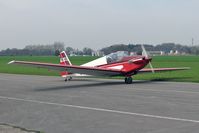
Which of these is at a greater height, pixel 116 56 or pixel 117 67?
pixel 116 56

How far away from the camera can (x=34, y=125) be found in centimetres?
955

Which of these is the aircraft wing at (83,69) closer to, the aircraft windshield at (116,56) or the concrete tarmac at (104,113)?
the aircraft windshield at (116,56)

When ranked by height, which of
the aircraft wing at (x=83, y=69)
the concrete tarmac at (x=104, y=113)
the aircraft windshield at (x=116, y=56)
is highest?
the aircraft windshield at (x=116, y=56)

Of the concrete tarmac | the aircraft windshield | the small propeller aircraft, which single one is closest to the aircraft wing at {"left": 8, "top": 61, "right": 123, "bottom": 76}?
the small propeller aircraft

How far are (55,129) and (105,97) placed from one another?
664 centimetres

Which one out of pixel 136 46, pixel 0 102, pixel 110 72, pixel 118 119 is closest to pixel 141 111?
pixel 118 119

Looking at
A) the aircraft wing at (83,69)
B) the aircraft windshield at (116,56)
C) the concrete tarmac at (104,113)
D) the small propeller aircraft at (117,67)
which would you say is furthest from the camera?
the aircraft windshield at (116,56)

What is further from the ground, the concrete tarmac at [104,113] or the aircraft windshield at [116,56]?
the aircraft windshield at [116,56]

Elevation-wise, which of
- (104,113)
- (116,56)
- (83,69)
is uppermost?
(116,56)

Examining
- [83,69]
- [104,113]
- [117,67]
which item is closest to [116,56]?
[117,67]

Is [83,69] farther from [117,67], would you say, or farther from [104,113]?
[104,113]

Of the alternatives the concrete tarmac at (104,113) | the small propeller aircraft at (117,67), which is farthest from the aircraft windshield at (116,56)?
the concrete tarmac at (104,113)

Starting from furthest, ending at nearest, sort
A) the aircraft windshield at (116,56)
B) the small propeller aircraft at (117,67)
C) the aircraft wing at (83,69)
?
the aircraft windshield at (116,56), the small propeller aircraft at (117,67), the aircraft wing at (83,69)

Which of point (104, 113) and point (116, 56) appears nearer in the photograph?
point (104, 113)
